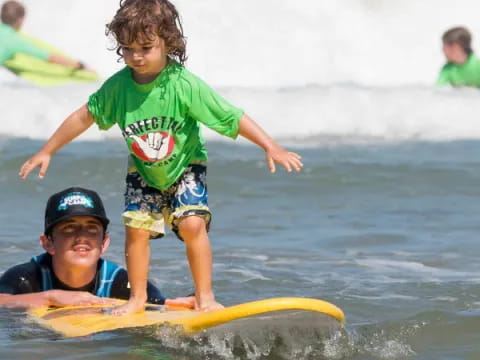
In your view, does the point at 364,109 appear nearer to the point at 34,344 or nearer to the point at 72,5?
the point at 72,5

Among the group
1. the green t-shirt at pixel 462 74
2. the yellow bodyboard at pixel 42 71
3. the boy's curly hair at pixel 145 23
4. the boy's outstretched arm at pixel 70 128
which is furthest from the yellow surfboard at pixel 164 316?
the green t-shirt at pixel 462 74

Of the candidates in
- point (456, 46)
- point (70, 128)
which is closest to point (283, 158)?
point (70, 128)

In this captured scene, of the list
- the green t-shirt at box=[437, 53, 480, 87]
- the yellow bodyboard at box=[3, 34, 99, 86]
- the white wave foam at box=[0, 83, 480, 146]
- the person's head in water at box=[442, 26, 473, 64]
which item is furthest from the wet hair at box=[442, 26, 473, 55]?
the yellow bodyboard at box=[3, 34, 99, 86]

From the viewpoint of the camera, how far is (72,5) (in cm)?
1945

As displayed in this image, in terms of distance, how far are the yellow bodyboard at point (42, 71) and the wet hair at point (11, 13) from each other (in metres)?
0.35

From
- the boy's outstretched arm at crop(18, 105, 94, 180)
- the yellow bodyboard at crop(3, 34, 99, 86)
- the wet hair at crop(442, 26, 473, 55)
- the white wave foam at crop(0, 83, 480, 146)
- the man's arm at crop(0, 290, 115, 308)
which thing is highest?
the wet hair at crop(442, 26, 473, 55)

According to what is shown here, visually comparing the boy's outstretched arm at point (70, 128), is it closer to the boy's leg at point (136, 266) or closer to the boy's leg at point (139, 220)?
the boy's leg at point (139, 220)

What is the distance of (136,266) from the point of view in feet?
16.6

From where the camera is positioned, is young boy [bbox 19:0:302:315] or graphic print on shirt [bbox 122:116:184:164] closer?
young boy [bbox 19:0:302:315]

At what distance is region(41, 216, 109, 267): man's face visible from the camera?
17.4ft

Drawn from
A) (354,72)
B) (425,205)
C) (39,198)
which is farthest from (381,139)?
(354,72)

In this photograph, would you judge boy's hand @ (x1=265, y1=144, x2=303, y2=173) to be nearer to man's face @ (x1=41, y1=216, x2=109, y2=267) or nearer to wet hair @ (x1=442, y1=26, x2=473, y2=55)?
man's face @ (x1=41, y1=216, x2=109, y2=267)

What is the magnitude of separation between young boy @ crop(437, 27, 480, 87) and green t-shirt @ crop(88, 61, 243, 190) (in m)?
11.2

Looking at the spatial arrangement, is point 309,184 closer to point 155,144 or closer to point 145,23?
point 155,144
